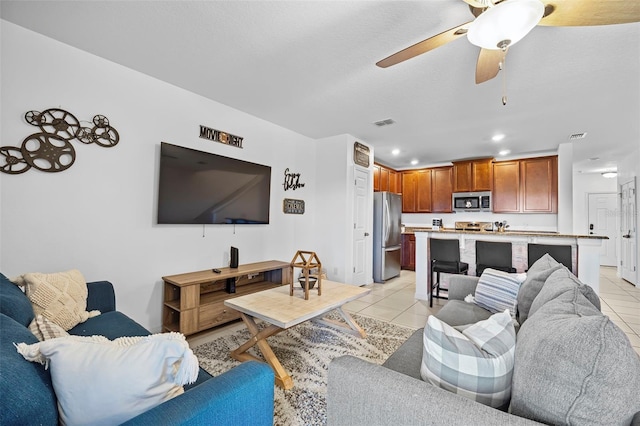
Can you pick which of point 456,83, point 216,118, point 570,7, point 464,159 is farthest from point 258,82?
point 464,159

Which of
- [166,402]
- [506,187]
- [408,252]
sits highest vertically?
[506,187]

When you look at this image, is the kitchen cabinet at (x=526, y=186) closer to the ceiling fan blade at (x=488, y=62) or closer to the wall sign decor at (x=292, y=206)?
the wall sign decor at (x=292, y=206)

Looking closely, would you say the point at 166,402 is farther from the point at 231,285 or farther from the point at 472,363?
the point at 231,285

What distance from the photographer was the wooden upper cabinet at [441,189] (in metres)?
6.33

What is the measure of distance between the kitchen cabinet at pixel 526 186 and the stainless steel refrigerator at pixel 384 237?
7.14 ft

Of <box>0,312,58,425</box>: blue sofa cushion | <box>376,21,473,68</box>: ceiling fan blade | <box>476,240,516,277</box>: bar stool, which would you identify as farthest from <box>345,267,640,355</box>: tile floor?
<box>0,312,58,425</box>: blue sofa cushion

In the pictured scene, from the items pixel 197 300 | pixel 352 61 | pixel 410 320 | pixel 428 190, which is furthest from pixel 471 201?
pixel 197 300

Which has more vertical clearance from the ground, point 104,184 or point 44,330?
point 104,184

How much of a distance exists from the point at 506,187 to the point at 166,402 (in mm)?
6520

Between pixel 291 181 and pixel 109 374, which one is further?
pixel 291 181

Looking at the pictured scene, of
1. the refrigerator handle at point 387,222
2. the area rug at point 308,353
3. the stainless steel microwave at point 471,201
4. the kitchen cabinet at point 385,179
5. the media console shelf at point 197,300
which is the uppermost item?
the kitchen cabinet at point 385,179

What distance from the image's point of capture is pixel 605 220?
7.22m

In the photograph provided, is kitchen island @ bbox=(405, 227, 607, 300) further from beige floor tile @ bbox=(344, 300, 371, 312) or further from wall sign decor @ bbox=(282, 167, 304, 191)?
wall sign decor @ bbox=(282, 167, 304, 191)

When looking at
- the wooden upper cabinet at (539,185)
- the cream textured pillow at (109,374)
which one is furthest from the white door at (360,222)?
the cream textured pillow at (109,374)
